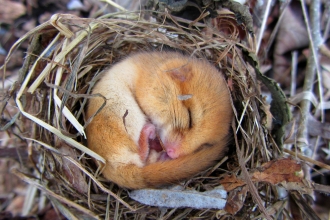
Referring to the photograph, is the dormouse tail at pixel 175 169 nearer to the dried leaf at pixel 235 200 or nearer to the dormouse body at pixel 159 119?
the dormouse body at pixel 159 119

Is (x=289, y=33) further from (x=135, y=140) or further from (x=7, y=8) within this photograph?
(x=7, y=8)

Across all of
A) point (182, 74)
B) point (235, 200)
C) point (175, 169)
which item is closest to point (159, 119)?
point (182, 74)

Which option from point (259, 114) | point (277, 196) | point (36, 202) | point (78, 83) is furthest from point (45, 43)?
point (277, 196)

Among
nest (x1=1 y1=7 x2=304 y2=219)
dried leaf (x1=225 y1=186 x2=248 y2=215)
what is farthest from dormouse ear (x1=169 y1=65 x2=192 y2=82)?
dried leaf (x1=225 y1=186 x2=248 y2=215)

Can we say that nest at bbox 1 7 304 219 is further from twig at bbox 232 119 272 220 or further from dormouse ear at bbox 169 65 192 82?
dormouse ear at bbox 169 65 192 82

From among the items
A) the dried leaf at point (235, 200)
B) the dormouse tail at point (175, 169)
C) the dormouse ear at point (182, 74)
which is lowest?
the dried leaf at point (235, 200)

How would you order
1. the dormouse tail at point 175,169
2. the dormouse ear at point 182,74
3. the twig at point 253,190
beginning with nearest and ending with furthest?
the twig at point 253,190, the dormouse tail at point 175,169, the dormouse ear at point 182,74

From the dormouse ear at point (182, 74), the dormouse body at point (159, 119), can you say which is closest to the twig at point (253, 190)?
the dormouse body at point (159, 119)
